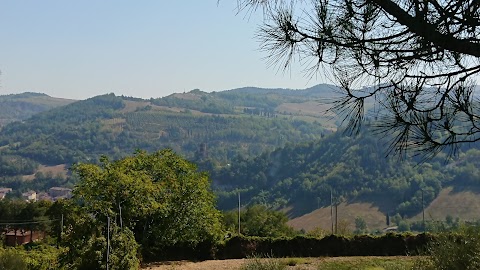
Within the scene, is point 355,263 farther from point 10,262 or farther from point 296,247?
point 10,262

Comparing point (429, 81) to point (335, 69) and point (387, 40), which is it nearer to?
point (387, 40)

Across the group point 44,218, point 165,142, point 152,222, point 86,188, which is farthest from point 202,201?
point 165,142

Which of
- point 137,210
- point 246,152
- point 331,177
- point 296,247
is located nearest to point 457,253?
point 296,247

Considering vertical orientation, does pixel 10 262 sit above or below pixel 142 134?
above

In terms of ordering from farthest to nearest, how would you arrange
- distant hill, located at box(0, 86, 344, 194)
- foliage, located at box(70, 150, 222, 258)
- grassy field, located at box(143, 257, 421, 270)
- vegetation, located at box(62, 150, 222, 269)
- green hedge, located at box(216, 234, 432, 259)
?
distant hill, located at box(0, 86, 344, 194) < green hedge, located at box(216, 234, 432, 259) < foliage, located at box(70, 150, 222, 258) < grassy field, located at box(143, 257, 421, 270) < vegetation, located at box(62, 150, 222, 269)

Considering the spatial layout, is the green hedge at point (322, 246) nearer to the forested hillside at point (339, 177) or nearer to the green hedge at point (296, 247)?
the green hedge at point (296, 247)

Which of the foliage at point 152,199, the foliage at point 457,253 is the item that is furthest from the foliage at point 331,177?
the foliage at point 457,253

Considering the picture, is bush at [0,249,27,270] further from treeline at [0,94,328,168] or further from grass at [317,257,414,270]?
treeline at [0,94,328,168]

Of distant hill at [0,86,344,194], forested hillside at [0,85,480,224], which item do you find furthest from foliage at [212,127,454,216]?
distant hill at [0,86,344,194]

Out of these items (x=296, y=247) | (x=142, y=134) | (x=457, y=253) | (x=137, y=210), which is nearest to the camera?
(x=457, y=253)

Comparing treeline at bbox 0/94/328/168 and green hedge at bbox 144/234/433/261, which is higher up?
green hedge at bbox 144/234/433/261

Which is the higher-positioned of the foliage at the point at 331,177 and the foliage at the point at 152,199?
the foliage at the point at 152,199

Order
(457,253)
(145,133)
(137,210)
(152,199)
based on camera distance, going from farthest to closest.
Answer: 1. (145,133)
2. (152,199)
3. (137,210)
4. (457,253)

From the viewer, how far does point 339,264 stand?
1177cm
